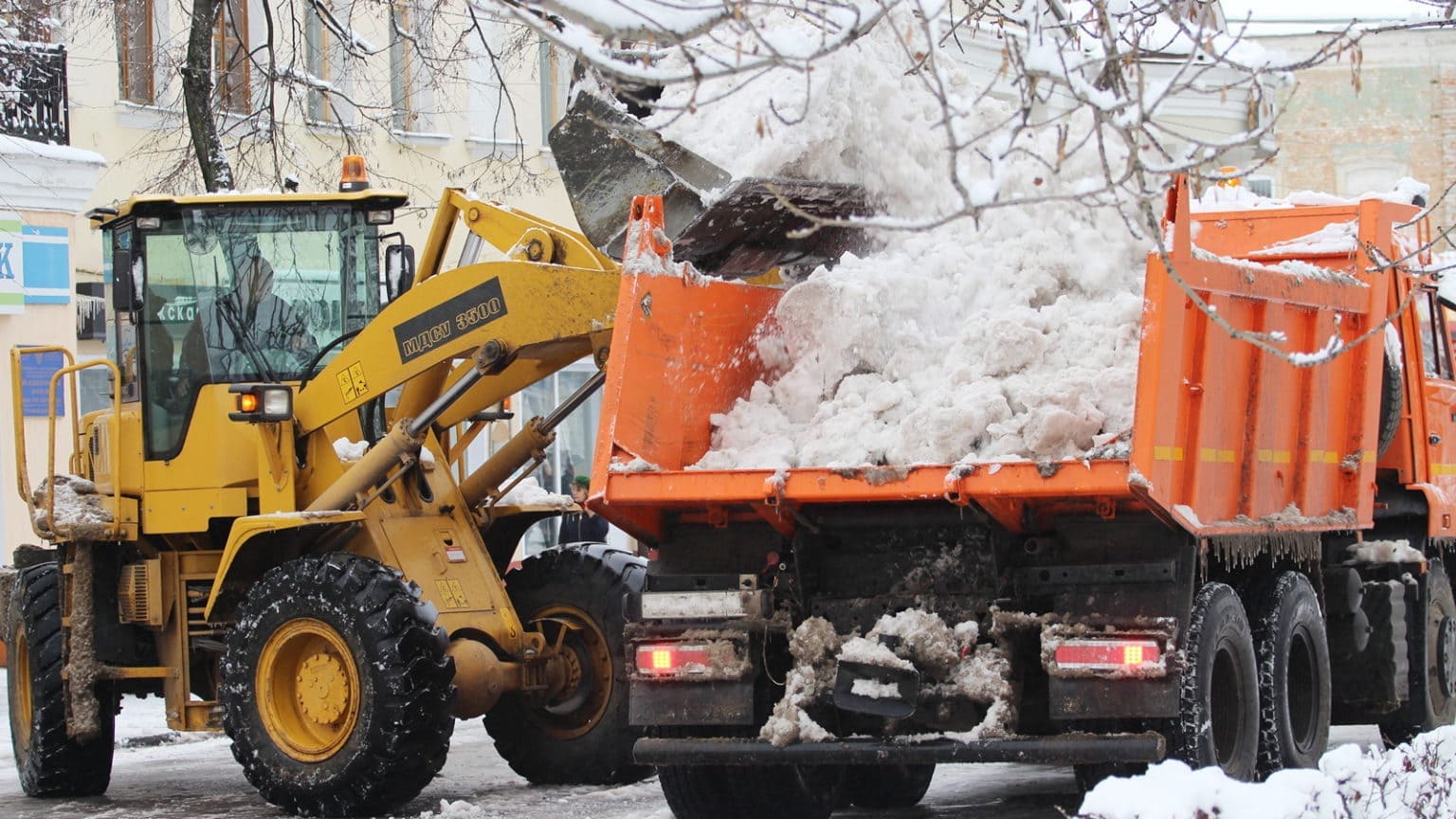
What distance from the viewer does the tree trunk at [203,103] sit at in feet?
46.1

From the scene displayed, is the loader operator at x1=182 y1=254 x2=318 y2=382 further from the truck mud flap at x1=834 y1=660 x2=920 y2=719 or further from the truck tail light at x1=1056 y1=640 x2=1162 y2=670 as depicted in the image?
the truck tail light at x1=1056 y1=640 x2=1162 y2=670

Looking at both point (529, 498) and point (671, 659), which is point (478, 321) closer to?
point (529, 498)

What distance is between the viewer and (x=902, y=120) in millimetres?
9000

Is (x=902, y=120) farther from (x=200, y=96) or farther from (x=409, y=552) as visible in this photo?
(x=200, y=96)

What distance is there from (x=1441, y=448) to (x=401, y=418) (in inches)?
203

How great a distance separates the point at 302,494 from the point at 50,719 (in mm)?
1686

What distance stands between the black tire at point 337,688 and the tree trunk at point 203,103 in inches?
216

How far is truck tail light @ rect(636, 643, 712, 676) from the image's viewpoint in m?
7.61

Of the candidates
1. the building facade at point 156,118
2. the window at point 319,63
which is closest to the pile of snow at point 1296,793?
the building facade at point 156,118

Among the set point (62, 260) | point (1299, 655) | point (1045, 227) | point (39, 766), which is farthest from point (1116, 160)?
point (62, 260)

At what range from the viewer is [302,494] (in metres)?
9.85

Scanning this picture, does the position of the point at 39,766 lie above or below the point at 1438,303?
below

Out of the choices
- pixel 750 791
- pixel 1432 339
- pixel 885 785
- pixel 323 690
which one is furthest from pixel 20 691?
pixel 1432 339

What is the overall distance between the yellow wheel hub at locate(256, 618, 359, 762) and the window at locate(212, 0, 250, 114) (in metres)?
6.76
